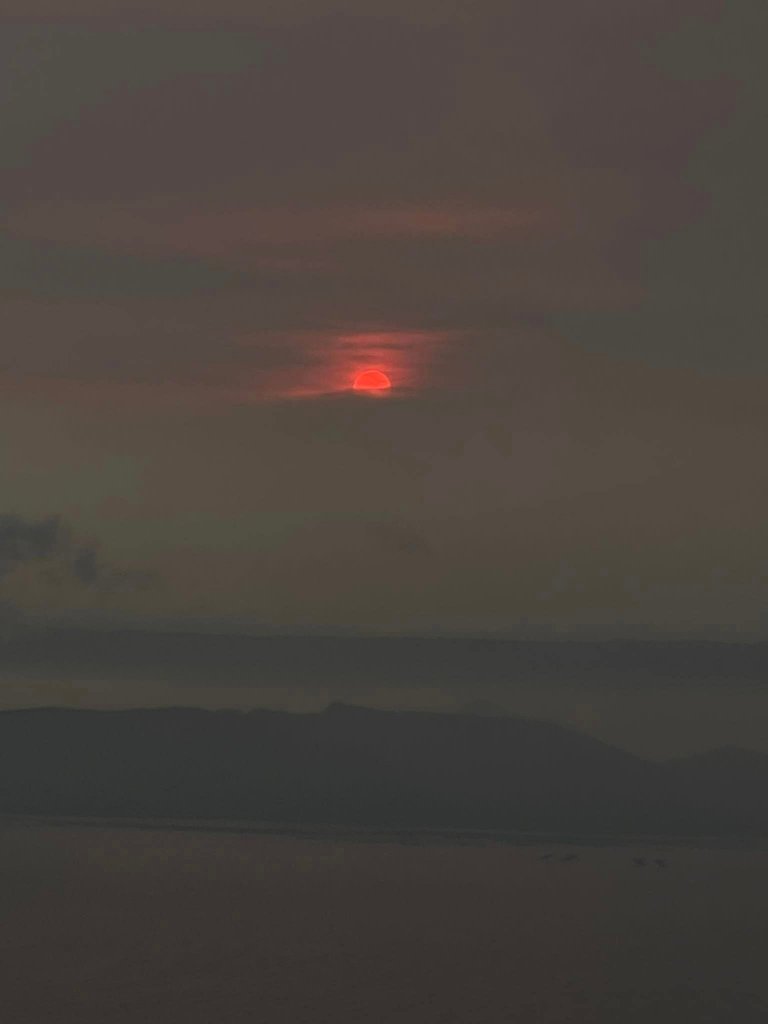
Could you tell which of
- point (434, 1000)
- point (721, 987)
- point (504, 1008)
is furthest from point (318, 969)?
point (721, 987)

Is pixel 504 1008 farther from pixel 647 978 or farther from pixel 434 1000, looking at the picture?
pixel 647 978

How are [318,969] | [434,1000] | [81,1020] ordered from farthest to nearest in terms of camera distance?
[318,969], [434,1000], [81,1020]

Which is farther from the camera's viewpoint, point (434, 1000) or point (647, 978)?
point (647, 978)

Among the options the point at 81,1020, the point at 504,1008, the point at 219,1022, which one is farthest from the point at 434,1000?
the point at 81,1020

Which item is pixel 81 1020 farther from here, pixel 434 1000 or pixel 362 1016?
pixel 434 1000

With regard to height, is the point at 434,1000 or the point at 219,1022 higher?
the point at 219,1022

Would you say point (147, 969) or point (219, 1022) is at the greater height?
point (219, 1022)

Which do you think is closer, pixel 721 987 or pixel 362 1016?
pixel 362 1016

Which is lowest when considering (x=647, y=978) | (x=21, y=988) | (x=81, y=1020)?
(x=647, y=978)

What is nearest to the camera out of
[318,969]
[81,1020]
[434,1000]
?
[81,1020]
